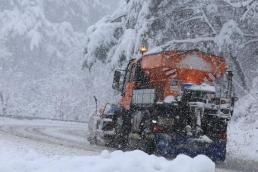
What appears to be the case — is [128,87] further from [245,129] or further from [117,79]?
[245,129]

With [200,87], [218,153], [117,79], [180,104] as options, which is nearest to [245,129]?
[117,79]

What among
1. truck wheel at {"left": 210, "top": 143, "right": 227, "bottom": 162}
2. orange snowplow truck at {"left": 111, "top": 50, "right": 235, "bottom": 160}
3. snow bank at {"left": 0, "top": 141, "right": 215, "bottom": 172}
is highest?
orange snowplow truck at {"left": 111, "top": 50, "right": 235, "bottom": 160}

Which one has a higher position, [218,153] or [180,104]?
[180,104]

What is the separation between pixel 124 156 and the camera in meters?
10.2

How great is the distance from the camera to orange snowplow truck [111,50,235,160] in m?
16.0

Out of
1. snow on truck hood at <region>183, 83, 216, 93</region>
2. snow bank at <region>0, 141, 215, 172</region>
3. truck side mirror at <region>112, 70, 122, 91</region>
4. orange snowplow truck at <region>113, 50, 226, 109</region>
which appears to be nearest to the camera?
snow bank at <region>0, 141, 215, 172</region>

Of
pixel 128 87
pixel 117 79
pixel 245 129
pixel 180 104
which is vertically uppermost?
pixel 117 79

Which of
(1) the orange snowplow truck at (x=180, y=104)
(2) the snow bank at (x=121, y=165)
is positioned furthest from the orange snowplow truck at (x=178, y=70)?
(2) the snow bank at (x=121, y=165)

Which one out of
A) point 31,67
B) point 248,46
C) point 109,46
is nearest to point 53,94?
point 31,67

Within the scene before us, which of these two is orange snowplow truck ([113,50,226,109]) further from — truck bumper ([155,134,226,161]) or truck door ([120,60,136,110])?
truck bumper ([155,134,226,161])

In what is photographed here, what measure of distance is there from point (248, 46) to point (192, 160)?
18.0 meters

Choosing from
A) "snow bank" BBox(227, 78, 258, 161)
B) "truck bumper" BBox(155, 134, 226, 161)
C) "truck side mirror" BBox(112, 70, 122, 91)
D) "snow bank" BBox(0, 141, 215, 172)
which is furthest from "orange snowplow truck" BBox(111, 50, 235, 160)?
"snow bank" BBox(0, 141, 215, 172)

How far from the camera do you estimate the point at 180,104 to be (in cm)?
1620

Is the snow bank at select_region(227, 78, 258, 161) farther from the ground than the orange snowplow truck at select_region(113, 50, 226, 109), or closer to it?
closer to it
